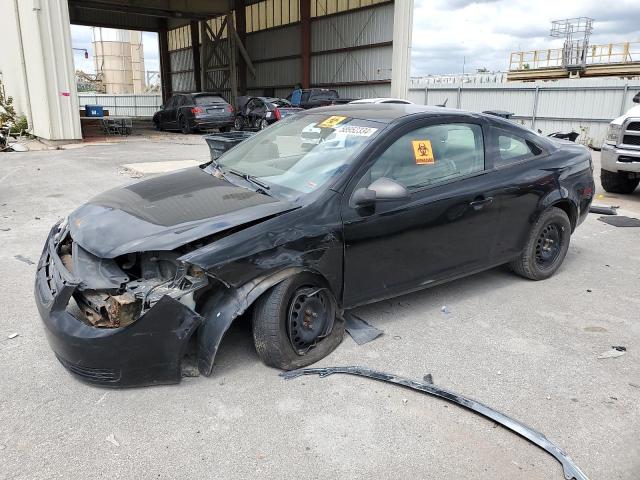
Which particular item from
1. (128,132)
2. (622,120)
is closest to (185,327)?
(622,120)

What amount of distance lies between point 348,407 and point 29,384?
1876mm

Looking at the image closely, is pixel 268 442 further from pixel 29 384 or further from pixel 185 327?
pixel 29 384

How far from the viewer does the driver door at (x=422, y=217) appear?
11.2 ft

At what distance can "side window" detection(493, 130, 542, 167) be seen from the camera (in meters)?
4.26

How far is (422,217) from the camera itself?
364 cm

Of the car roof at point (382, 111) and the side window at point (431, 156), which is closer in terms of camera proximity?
the side window at point (431, 156)

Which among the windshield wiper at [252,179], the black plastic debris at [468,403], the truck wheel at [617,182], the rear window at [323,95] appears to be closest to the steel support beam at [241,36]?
the rear window at [323,95]

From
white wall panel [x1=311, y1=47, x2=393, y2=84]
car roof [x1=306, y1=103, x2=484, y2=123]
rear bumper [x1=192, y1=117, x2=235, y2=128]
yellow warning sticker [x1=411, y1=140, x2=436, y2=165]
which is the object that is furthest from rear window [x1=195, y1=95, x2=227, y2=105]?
yellow warning sticker [x1=411, y1=140, x2=436, y2=165]

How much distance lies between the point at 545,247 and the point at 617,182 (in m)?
5.35

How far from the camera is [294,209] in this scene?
3.16 meters

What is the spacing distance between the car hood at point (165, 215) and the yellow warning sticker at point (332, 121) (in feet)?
2.93

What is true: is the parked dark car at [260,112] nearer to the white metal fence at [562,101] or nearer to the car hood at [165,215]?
the white metal fence at [562,101]

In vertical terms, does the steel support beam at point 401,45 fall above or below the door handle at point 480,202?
above

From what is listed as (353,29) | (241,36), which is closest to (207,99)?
(353,29)
